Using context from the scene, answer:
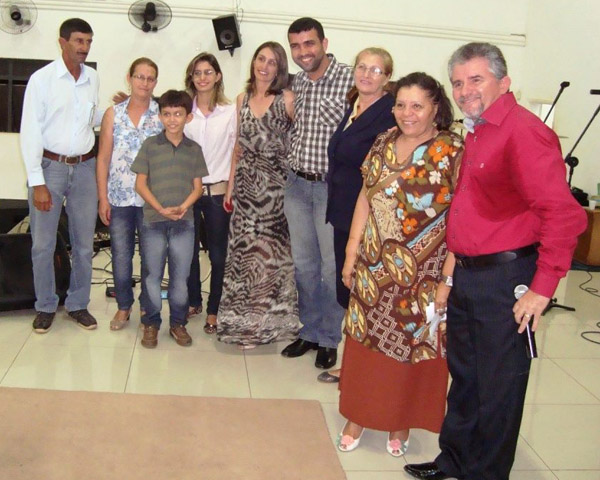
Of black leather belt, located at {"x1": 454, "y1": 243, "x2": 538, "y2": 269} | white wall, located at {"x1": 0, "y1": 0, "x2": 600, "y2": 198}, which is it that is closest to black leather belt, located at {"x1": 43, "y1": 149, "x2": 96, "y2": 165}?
black leather belt, located at {"x1": 454, "y1": 243, "x2": 538, "y2": 269}

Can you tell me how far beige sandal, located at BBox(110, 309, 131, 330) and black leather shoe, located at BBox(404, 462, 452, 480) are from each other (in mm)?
1933

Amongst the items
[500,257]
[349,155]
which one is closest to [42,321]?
[349,155]

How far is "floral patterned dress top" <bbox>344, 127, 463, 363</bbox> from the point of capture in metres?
2.35

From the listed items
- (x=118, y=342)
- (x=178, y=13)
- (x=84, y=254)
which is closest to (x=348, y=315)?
(x=118, y=342)

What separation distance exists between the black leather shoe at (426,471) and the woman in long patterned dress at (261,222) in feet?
4.13

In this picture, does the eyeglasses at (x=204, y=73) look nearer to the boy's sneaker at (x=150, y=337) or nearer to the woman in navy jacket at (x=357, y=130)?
the woman in navy jacket at (x=357, y=130)

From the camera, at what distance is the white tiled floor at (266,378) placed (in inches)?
107

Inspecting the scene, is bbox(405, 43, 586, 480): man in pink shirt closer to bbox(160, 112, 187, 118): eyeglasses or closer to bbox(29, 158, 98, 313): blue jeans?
bbox(160, 112, 187, 118): eyeglasses

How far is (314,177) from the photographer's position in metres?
3.24

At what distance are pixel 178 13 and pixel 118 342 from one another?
13.0 feet

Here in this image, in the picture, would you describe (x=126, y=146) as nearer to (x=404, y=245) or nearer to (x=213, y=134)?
(x=213, y=134)

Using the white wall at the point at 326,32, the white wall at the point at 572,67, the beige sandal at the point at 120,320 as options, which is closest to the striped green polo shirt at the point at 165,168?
the beige sandal at the point at 120,320

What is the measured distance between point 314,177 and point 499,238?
1310 millimetres

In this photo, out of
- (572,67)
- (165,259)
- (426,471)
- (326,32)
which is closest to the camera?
(426,471)
